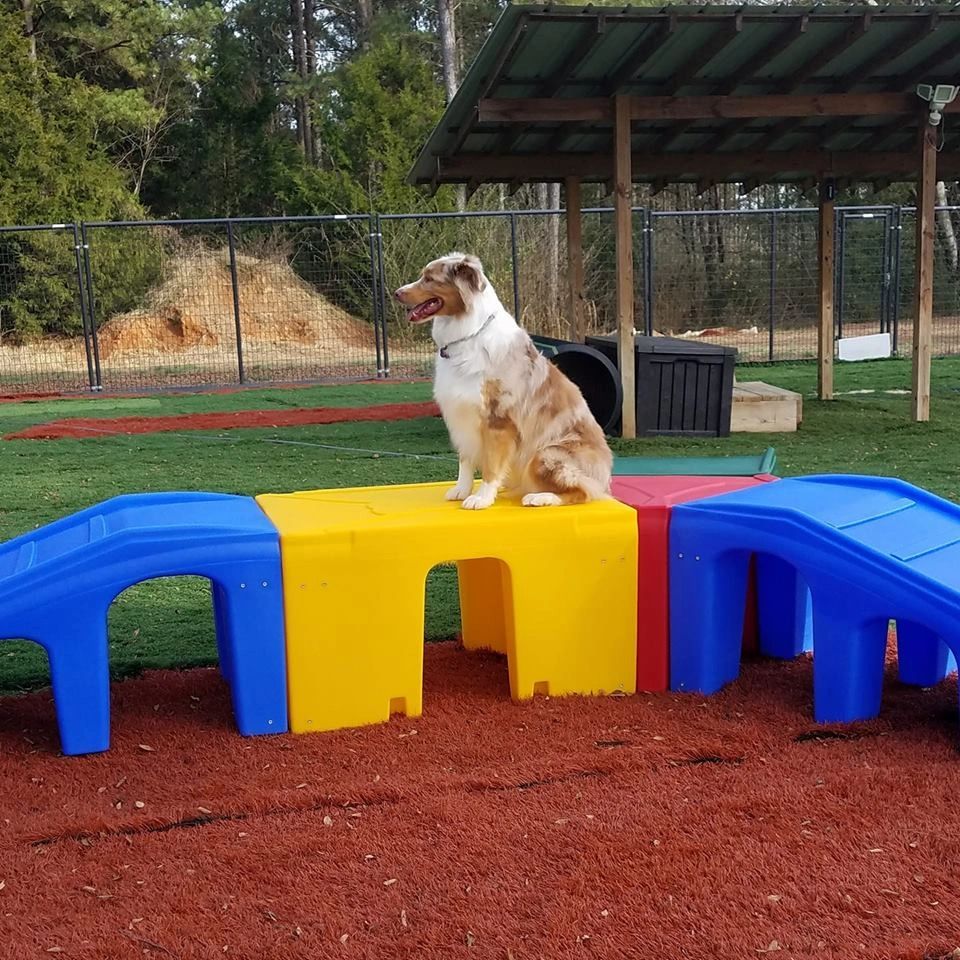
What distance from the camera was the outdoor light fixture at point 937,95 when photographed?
30.0ft

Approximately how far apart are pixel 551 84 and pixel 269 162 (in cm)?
2305

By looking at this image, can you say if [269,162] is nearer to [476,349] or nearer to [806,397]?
[806,397]

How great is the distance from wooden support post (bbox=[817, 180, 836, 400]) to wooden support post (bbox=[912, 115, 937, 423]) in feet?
7.49

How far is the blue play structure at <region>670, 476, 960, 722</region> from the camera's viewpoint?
11.2ft

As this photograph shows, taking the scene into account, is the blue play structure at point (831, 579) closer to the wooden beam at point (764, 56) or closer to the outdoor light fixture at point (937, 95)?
the wooden beam at point (764, 56)

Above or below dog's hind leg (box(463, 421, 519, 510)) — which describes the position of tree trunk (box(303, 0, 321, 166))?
above

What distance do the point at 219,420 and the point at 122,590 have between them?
887 cm

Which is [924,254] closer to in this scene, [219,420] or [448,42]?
[219,420]

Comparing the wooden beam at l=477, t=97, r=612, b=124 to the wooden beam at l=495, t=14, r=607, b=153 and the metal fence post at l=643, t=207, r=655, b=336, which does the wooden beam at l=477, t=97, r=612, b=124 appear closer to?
the wooden beam at l=495, t=14, r=607, b=153

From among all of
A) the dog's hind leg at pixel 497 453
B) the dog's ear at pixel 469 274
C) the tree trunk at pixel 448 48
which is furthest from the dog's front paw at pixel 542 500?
the tree trunk at pixel 448 48

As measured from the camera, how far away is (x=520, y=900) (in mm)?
2566

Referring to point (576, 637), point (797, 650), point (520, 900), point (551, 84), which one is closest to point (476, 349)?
point (576, 637)

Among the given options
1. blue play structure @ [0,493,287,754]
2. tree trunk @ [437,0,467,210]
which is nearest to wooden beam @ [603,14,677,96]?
blue play structure @ [0,493,287,754]

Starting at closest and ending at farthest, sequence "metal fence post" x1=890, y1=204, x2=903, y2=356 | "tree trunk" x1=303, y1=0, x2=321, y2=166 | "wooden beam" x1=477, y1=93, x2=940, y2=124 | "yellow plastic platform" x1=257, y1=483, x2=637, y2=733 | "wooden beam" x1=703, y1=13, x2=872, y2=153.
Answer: "yellow plastic platform" x1=257, y1=483, x2=637, y2=733, "wooden beam" x1=703, y1=13, x2=872, y2=153, "wooden beam" x1=477, y1=93, x2=940, y2=124, "metal fence post" x1=890, y1=204, x2=903, y2=356, "tree trunk" x1=303, y1=0, x2=321, y2=166
